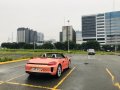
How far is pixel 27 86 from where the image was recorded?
10.0 meters

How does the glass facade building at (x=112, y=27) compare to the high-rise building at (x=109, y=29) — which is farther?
the high-rise building at (x=109, y=29)

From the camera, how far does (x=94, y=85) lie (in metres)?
10.4

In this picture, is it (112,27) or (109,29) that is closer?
(112,27)

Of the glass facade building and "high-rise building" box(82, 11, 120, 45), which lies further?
"high-rise building" box(82, 11, 120, 45)

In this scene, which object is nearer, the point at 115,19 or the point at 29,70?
the point at 29,70

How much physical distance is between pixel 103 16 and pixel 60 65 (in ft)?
623

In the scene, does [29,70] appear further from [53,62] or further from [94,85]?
[94,85]

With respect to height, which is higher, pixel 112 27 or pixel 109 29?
pixel 112 27

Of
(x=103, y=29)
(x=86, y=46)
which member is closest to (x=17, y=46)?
(x=86, y=46)

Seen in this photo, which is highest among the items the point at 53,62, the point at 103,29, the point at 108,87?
the point at 103,29

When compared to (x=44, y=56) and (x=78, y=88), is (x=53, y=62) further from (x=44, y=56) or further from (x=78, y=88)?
(x=78, y=88)

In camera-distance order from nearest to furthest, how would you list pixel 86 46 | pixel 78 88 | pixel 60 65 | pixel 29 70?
1. pixel 78 88
2. pixel 29 70
3. pixel 60 65
4. pixel 86 46

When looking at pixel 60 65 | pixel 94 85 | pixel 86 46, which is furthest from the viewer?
pixel 86 46

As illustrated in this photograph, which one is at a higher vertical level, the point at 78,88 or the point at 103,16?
the point at 103,16
